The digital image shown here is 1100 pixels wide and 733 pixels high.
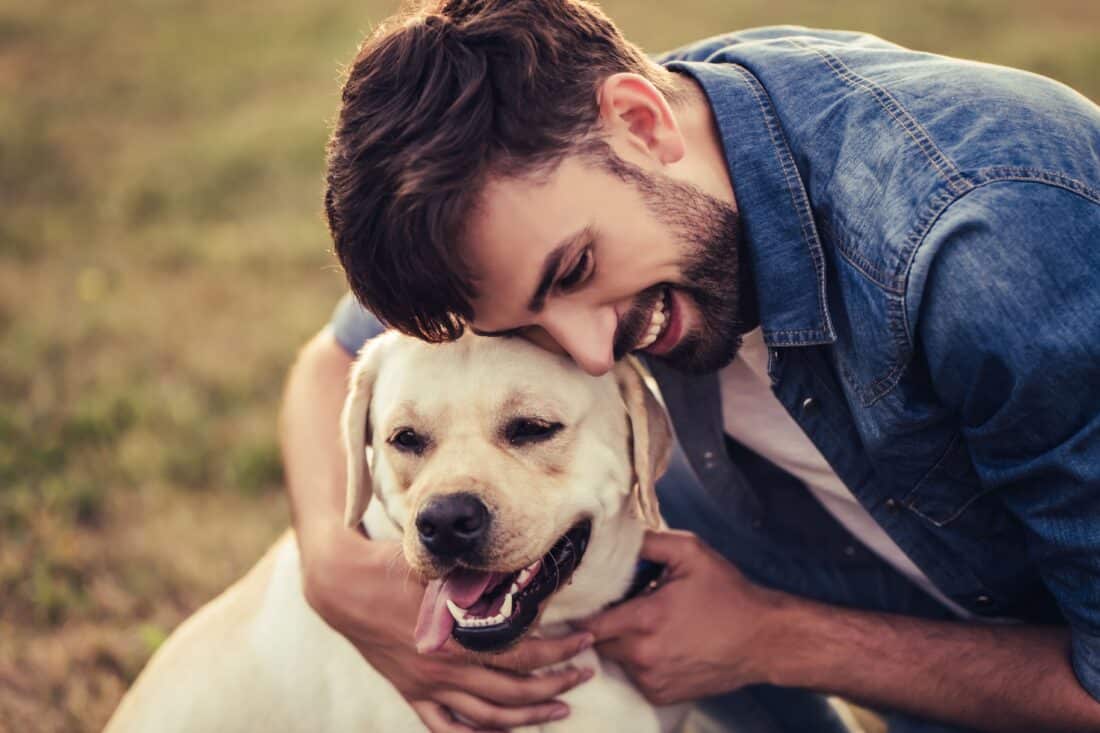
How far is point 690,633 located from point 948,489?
2.38 feet

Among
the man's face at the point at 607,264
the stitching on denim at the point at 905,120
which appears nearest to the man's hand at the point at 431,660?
the man's face at the point at 607,264

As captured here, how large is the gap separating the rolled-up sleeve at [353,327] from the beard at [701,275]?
96 centimetres

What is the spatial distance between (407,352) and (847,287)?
107 cm

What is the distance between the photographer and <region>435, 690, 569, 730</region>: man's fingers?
242cm

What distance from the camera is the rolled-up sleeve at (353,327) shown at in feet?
9.96

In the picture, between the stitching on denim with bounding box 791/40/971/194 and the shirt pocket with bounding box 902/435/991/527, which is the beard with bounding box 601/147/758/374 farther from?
the shirt pocket with bounding box 902/435/991/527

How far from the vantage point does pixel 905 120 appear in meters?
2.12

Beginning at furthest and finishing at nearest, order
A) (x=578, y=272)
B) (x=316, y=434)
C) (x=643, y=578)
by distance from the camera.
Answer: (x=316, y=434), (x=643, y=578), (x=578, y=272)

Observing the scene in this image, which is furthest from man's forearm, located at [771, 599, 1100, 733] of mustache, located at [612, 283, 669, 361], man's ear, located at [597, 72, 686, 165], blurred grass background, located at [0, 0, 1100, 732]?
blurred grass background, located at [0, 0, 1100, 732]

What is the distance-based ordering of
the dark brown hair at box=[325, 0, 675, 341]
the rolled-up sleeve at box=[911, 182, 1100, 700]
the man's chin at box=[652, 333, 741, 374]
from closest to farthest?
1. the rolled-up sleeve at box=[911, 182, 1100, 700]
2. the dark brown hair at box=[325, 0, 675, 341]
3. the man's chin at box=[652, 333, 741, 374]

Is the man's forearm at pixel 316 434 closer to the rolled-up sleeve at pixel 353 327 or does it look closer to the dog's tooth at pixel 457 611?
the rolled-up sleeve at pixel 353 327

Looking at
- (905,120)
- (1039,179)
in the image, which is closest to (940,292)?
(1039,179)

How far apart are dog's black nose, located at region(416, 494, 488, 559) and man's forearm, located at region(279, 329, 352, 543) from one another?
0.65 m

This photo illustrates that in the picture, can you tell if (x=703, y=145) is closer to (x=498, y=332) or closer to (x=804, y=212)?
(x=804, y=212)
